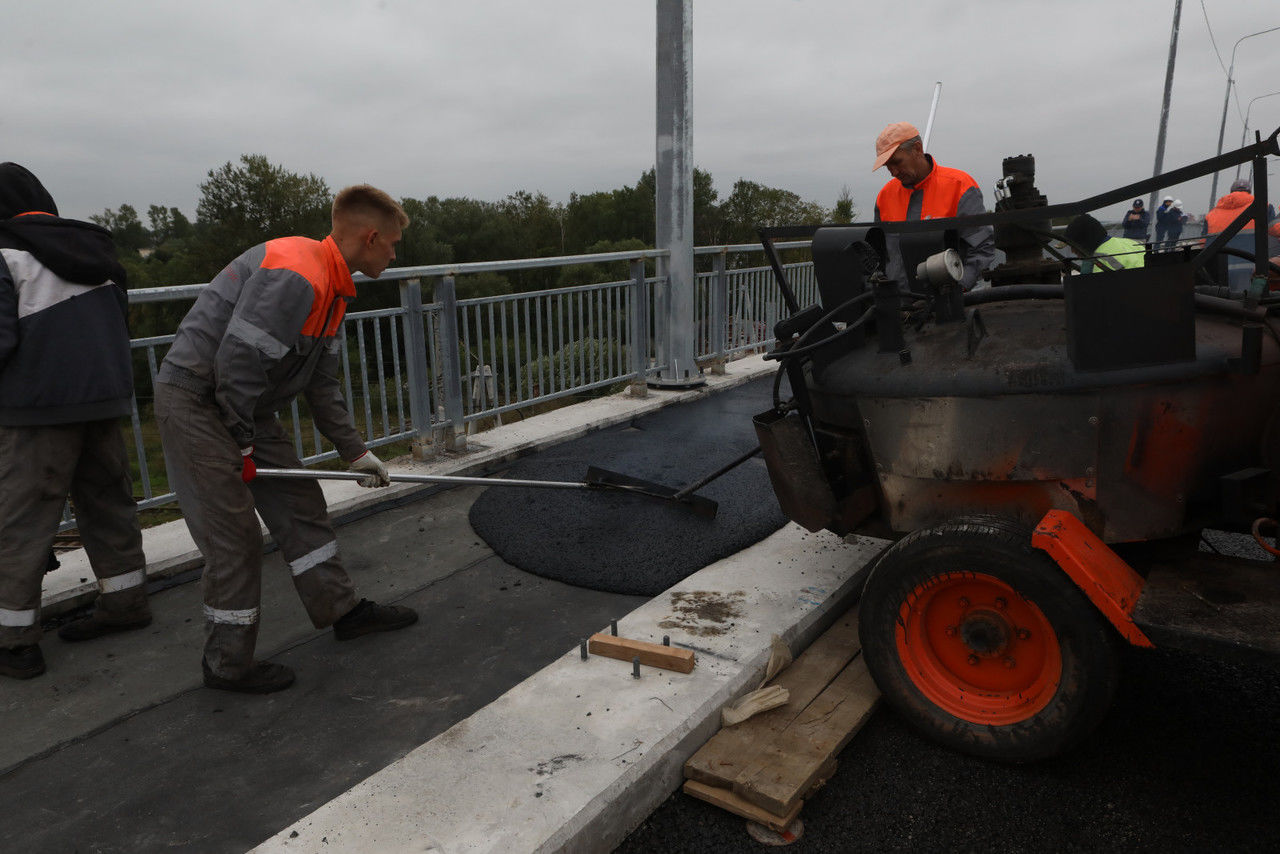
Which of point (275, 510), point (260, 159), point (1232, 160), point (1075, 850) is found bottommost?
point (1075, 850)

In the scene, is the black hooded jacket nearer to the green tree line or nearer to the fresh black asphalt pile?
the fresh black asphalt pile

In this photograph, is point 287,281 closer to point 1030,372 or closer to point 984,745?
point 1030,372

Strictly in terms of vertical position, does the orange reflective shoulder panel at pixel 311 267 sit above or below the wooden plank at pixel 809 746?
above

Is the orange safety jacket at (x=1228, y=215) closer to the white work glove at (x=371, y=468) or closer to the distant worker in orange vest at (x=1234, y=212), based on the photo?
the distant worker in orange vest at (x=1234, y=212)

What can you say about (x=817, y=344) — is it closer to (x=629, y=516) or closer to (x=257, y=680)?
(x=629, y=516)

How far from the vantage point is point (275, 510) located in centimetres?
324

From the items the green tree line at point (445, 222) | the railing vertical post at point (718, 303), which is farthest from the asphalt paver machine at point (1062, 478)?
the green tree line at point (445, 222)

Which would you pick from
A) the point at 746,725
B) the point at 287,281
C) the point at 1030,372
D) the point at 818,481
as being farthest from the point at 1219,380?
the point at 287,281

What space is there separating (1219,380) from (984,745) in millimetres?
1275

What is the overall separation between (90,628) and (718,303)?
20.9 ft

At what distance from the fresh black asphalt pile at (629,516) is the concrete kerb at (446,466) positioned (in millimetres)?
179

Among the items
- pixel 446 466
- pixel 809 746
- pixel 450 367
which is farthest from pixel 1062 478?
pixel 450 367

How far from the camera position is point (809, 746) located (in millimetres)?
2566

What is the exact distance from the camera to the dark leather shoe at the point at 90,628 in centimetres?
338
